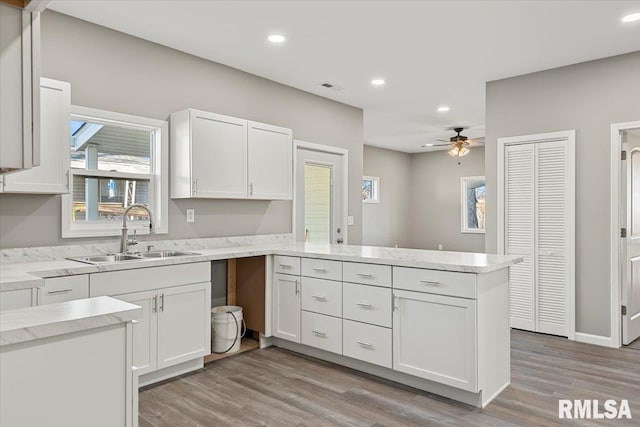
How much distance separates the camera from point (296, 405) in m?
2.72

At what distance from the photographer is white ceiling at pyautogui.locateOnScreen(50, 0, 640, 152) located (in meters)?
3.09

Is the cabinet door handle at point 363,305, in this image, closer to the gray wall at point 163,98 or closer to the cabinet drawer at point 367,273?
the cabinet drawer at point 367,273

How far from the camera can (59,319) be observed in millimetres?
1284

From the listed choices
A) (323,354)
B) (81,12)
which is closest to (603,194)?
(323,354)

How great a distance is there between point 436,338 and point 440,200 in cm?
764

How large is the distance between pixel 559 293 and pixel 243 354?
311cm

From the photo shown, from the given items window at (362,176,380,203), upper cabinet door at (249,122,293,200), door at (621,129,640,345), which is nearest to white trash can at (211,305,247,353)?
upper cabinet door at (249,122,293,200)

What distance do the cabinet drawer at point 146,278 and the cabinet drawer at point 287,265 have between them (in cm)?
70

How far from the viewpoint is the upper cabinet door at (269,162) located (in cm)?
412

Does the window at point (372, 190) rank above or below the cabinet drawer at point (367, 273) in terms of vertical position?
above

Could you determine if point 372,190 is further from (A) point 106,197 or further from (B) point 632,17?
(A) point 106,197

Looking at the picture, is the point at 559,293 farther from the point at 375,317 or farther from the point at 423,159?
the point at 423,159

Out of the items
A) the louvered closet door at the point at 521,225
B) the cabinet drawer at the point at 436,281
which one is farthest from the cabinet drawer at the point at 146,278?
the louvered closet door at the point at 521,225

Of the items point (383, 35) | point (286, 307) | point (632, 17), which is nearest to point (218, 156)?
point (286, 307)
